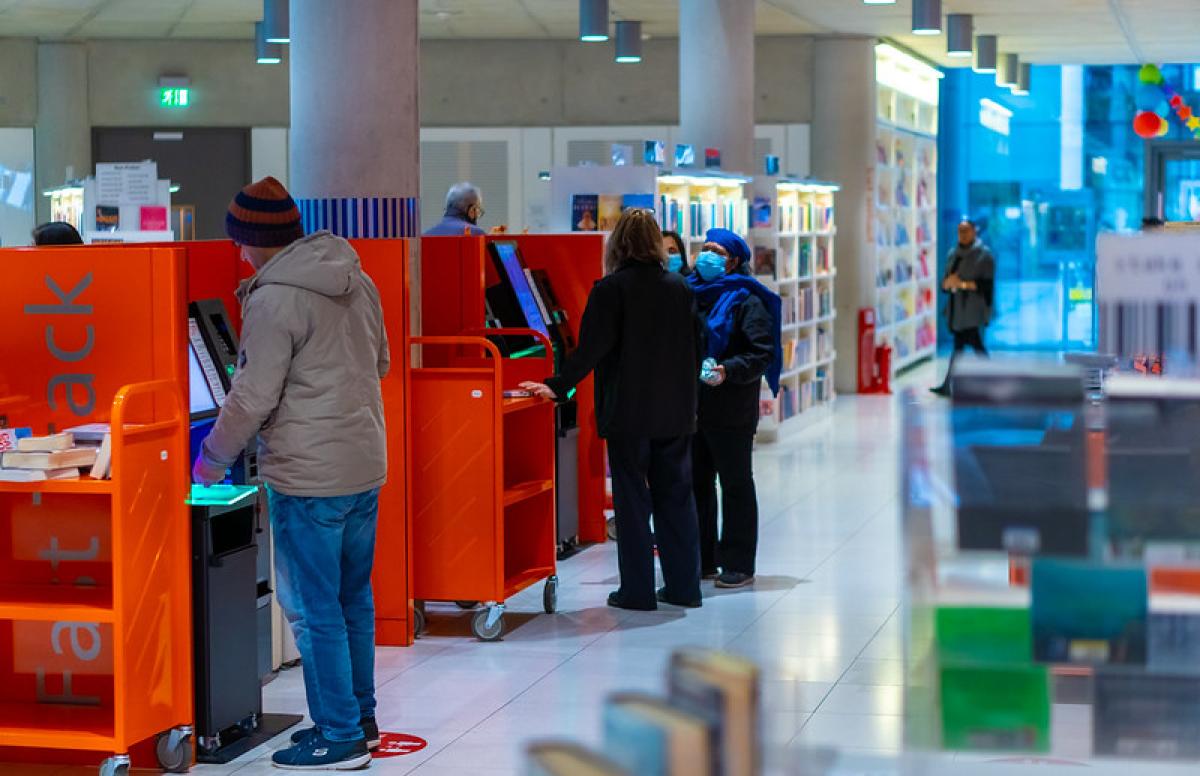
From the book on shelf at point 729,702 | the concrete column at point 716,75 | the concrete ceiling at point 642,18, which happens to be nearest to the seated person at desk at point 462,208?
the concrete column at point 716,75

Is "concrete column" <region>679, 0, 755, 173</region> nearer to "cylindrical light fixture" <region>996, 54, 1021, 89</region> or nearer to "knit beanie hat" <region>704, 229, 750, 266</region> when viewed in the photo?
"knit beanie hat" <region>704, 229, 750, 266</region>

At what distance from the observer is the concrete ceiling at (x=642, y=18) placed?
1593 centimetres

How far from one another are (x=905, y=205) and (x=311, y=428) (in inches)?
642

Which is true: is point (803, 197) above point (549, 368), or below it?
above

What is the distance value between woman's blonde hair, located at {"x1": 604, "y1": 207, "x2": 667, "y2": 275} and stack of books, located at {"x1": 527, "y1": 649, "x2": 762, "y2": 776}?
505 cm

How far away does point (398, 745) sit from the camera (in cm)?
532

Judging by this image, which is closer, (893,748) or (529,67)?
(893,748)

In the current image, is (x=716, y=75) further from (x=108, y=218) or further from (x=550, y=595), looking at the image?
(x=550, y=595)

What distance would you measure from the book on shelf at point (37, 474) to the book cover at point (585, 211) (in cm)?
644

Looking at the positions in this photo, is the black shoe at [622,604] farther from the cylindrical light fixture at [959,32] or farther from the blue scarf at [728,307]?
the cylindrical light fixture at [959,32]

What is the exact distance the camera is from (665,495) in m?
7.21

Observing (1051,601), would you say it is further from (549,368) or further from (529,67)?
(529,67)

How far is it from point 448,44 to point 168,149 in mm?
3097

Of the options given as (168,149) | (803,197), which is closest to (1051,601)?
(803,197)
